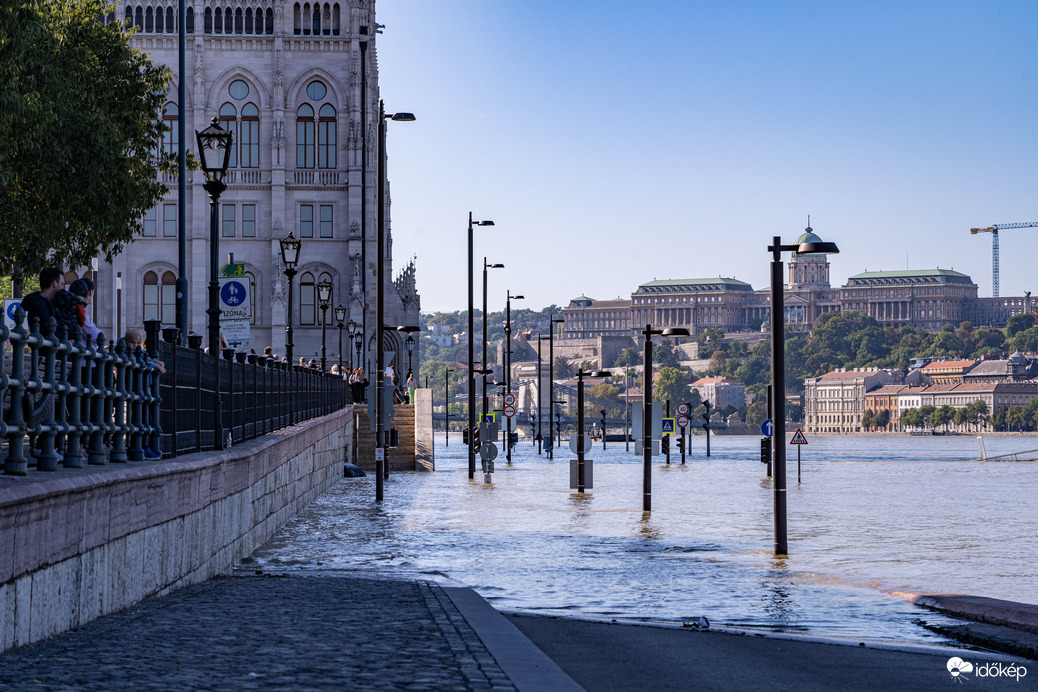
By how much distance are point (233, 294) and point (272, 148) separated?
5793 centimetres

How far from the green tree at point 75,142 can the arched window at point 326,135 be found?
46.0m

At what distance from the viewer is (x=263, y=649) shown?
33.1 ft

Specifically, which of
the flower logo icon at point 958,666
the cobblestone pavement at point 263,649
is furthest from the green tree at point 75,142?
the flower logo icon at point 958,666

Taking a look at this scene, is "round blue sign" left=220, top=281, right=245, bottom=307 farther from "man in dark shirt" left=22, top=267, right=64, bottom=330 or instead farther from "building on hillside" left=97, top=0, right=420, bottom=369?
"building on hillside" left=97, top=0, right=420, bottom=369

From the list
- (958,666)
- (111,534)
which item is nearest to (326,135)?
(111,534)

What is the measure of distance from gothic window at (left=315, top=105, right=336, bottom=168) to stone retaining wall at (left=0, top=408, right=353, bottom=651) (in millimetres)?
61199

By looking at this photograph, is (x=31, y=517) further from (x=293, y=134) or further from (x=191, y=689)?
(x=293, y=134)

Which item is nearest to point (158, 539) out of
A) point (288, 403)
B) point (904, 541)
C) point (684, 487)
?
point (288, 403)

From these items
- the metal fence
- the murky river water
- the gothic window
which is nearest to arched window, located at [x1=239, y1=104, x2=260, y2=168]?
the gothic window

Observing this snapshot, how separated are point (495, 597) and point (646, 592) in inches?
79.4

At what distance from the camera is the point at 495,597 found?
17.4 m

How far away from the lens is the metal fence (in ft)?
32.9

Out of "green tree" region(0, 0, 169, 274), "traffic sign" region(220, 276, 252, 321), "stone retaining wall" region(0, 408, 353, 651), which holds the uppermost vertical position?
"green tree" region(0, 0, 169, 274)

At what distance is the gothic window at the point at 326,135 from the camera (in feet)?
259
